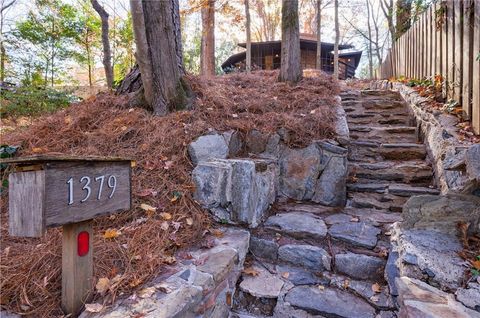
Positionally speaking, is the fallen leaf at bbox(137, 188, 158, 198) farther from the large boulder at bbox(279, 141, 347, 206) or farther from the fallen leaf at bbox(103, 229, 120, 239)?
the large boulder at bbox(279, 141, 347, 206)

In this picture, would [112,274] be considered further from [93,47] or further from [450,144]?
[93,47]

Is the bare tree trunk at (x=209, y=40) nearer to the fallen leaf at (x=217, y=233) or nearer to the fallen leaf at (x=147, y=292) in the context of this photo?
the fallen leaf at (x=217, y=233)

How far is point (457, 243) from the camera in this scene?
6.75ft

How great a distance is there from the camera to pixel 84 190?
1.44 meters

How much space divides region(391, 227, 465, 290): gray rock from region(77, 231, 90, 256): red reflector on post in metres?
2.01

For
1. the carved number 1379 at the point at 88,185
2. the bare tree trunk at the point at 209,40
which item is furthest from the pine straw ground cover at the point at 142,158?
the bare tree trunk at the point at 209,40

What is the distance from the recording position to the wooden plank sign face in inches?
51.1

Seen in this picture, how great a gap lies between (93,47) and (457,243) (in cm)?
1516

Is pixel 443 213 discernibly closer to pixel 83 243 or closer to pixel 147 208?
pixel 147 208

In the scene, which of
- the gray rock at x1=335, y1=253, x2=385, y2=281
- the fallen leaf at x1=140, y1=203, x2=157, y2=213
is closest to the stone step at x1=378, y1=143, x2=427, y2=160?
the gray rock at x1=335, y1=253, x2=385, y2=281

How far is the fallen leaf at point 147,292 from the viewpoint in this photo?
1643 millimetres

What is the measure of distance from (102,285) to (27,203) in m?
0.66

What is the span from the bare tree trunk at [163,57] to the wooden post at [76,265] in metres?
2.35

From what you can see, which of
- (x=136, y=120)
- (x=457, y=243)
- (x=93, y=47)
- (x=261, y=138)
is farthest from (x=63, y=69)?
(x=457, y=243)
